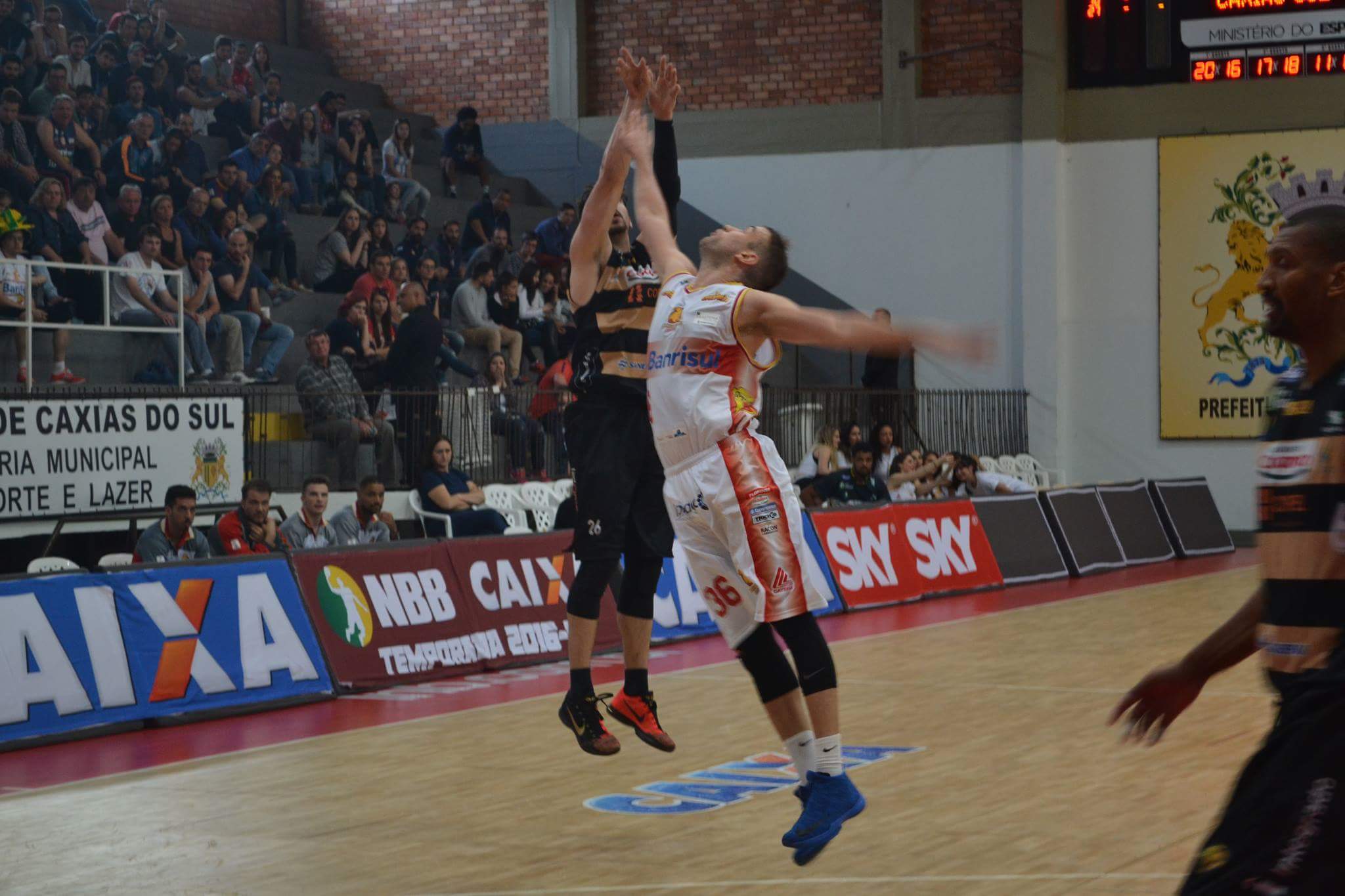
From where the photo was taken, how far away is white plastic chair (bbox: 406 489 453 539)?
44.2ft

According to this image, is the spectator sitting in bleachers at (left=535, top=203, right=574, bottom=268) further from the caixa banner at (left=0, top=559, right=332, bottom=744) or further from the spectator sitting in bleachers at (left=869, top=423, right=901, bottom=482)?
the caixa banner at (left=0, top=559, right=332, bottom=744)

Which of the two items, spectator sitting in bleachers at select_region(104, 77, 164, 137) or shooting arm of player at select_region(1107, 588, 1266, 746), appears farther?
spectator sitting in bleachers at select_region(104, 77, 164, 137)

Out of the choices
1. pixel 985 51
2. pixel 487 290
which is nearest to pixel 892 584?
pixel 487 290

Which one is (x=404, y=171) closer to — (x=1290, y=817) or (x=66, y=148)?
(x=66, y=148)

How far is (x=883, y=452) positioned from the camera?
699 inches

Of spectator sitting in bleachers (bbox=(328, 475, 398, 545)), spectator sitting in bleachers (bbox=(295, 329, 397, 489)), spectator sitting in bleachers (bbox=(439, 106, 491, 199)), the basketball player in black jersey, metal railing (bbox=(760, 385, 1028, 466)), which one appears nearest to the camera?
the basketball player in black jersey

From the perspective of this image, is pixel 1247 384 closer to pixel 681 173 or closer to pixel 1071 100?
pixel 1071 100

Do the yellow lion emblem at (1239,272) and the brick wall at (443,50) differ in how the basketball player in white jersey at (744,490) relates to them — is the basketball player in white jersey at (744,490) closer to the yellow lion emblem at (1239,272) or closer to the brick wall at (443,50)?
the yellow lion emblem at (1239,272)

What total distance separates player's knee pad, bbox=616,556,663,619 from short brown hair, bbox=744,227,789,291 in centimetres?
139

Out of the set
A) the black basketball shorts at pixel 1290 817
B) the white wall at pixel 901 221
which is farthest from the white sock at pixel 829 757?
the white wall at pixel 901 221

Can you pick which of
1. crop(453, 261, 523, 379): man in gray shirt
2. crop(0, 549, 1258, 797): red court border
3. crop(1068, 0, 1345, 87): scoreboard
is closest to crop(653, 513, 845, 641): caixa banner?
crop(0, 549, 1258, 797): red court border

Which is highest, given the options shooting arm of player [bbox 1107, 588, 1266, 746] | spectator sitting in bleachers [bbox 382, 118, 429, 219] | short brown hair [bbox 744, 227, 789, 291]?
spectator sitting in bleachers [bbox 382, 118, 429, 219]

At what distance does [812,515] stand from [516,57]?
12.7 meters

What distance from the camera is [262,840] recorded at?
6.00 meters
